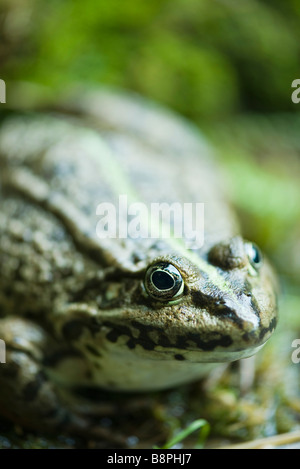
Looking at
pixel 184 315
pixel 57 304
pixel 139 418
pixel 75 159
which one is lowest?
pixel 139 418

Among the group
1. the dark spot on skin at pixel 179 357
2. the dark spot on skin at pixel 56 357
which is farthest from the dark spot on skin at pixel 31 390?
the dark spot on skin at pixel 179 357
